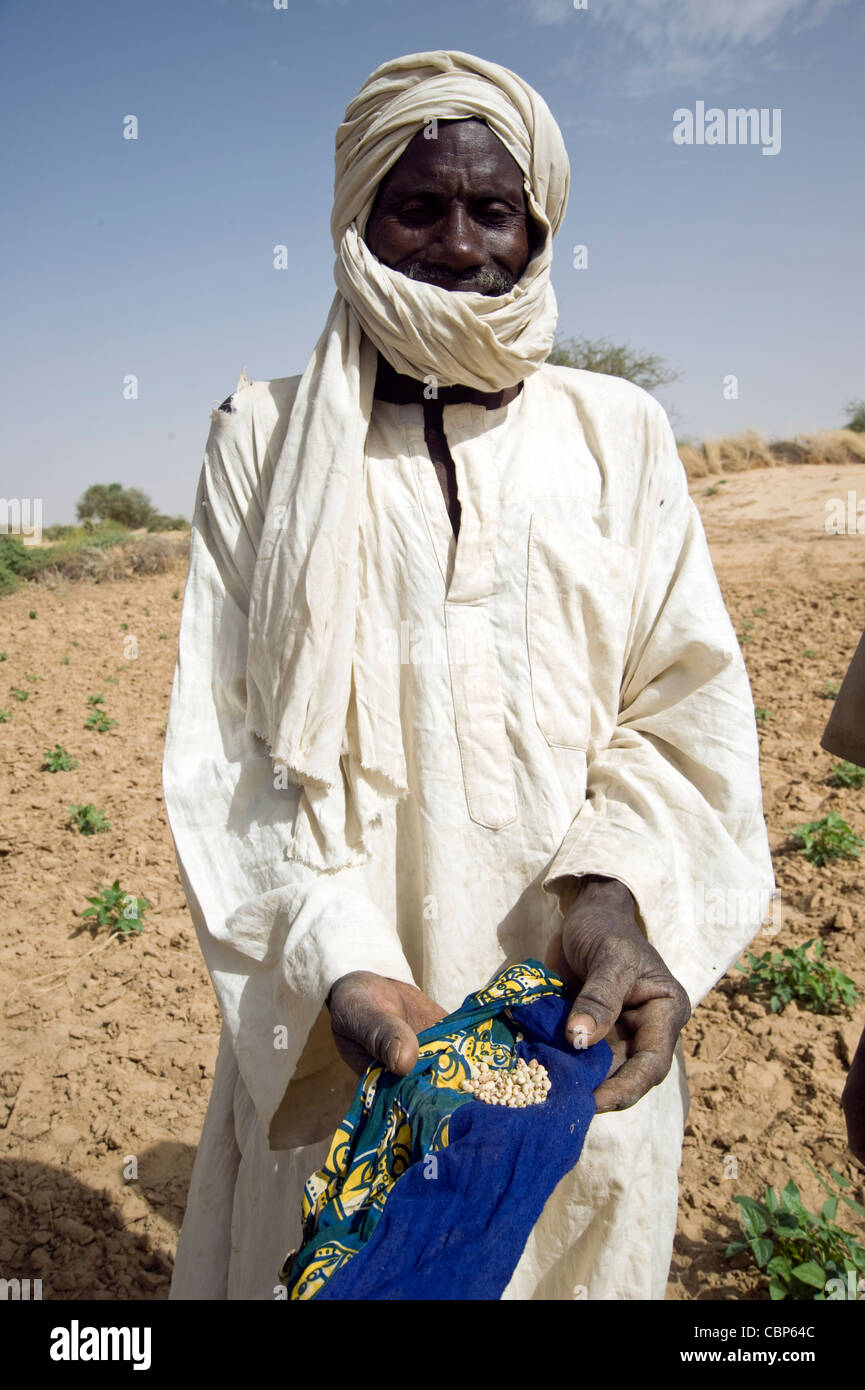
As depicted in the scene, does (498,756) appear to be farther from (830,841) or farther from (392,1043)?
(830,841)

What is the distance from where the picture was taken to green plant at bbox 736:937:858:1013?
4379 mm

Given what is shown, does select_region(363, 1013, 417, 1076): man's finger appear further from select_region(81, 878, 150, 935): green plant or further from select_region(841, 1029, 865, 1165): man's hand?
select_region(81, 878, 150, 935): green plant

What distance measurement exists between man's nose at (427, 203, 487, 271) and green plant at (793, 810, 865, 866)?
4.54 m

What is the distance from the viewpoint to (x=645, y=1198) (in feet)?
5.77

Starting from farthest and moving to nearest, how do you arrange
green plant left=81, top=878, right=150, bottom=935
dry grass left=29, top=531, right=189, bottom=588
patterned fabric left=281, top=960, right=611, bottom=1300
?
dry grass left=29, top=531, right=189, bottom=588 → green plant left=81, top=878, right=150, bottom=935 → patterned fabric left=281, top=960, right=611, bottom=1300

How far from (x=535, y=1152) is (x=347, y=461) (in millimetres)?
1155

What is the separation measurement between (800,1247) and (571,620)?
2214mm

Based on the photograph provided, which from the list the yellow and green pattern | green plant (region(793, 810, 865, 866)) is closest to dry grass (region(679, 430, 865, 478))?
green plant (region(793, 810, 865, 866))

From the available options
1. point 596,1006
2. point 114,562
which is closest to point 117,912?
point 596,1006

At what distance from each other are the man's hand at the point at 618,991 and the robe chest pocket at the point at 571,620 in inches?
13.2

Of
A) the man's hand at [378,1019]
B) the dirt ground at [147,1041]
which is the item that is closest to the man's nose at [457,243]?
the man's hand at [378,1019]

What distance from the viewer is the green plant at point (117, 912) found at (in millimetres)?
5348

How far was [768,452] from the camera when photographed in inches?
928
